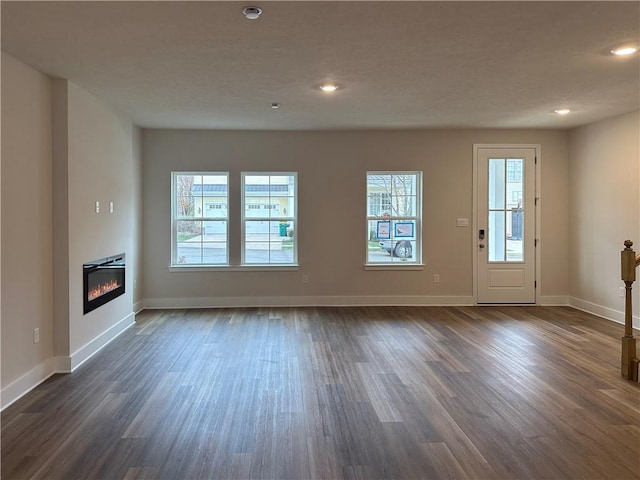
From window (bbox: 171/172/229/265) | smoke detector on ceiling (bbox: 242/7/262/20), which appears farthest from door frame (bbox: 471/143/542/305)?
smoke detector on ceiling (bbox: 242/7/262/20)

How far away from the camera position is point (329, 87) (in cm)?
421

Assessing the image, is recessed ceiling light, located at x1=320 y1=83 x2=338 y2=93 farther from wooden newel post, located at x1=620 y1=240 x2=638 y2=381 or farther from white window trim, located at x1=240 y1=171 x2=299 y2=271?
wooden newel post, located at x1=620 y1=240 x2=638 y2=381

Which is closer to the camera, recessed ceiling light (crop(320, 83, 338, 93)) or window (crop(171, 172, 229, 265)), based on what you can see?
recessed ceiling light (crop(320, 83, 338, 93))

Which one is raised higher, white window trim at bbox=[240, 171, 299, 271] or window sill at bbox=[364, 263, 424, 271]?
white window trim at bbox=[240, 171, 299, 271]

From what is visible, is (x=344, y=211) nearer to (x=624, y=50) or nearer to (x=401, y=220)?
(x=401, y=220)

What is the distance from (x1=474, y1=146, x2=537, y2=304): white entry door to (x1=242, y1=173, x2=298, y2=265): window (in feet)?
9.28

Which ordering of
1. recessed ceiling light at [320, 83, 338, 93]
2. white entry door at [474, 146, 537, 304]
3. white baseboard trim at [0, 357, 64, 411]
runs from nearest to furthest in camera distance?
white baseboard trim at [0, 357, 64, 411], recessed ceiling light at [320, 83, 338, 93], white entry door at [474, 146, 537, 304]

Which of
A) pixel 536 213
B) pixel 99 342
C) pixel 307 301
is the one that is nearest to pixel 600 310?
pixel 536 213

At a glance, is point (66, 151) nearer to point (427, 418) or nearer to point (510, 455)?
point (427, 418)

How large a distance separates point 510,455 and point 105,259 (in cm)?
422

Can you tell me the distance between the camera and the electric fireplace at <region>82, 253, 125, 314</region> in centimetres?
426

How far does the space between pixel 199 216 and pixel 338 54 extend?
3950mm

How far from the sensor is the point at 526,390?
134 inches

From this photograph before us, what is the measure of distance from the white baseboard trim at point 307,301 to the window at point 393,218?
581 mm
